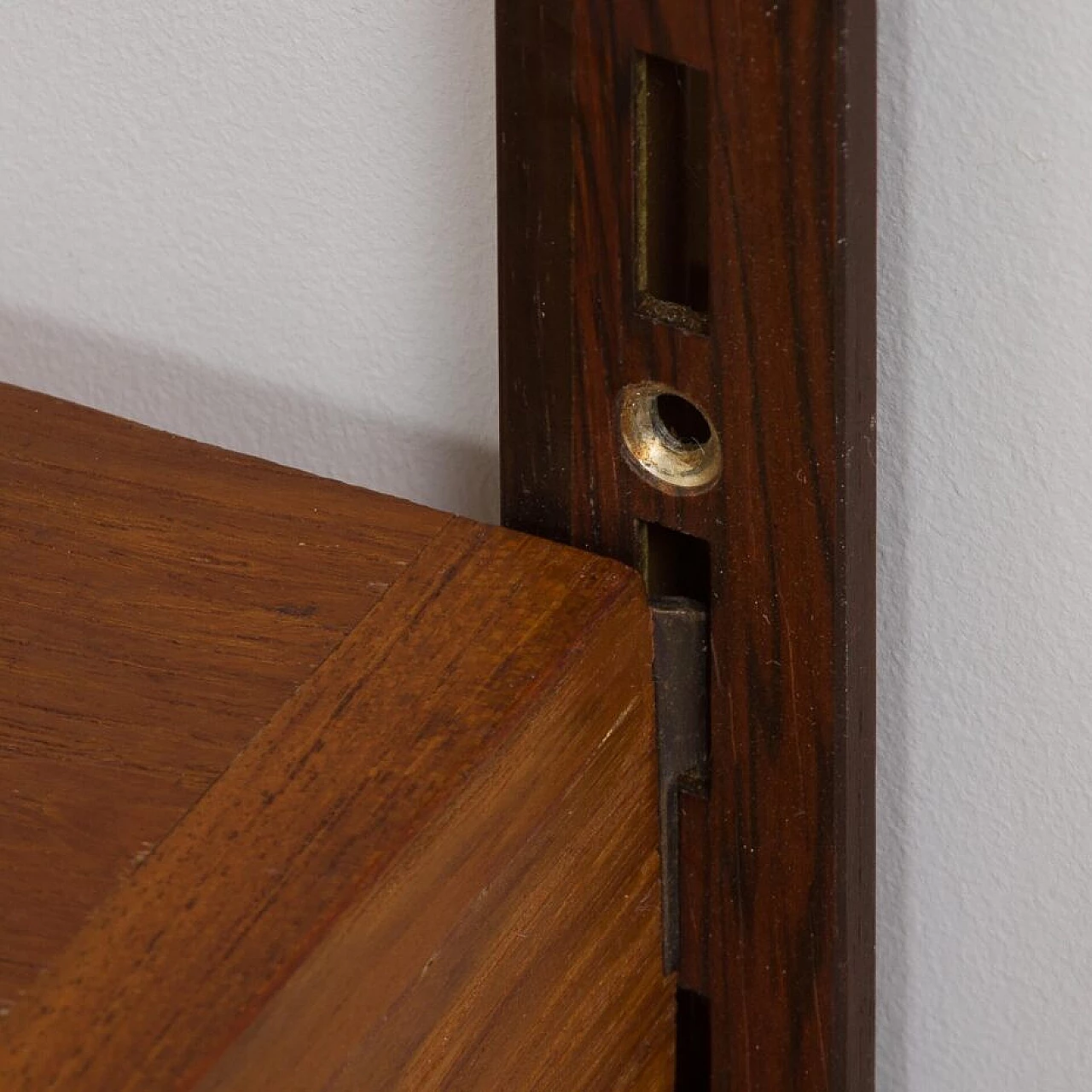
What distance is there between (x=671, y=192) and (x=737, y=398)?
6cm

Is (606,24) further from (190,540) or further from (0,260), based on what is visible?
(0,260)

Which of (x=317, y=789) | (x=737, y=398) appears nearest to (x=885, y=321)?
(x=737, y=398)

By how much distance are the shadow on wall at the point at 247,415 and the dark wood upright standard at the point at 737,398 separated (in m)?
0.07

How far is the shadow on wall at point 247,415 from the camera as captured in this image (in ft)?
2.00

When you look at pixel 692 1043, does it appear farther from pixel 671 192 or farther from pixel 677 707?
pixel 671 192

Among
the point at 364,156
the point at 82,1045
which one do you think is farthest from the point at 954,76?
the point at 82,1045

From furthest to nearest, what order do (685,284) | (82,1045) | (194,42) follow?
(194,42)
(685,284)
(82,1045)

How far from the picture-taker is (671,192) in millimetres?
490

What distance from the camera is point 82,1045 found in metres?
0.39

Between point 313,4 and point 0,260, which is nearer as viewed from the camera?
point 313,4

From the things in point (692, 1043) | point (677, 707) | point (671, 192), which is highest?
point (671, 192)

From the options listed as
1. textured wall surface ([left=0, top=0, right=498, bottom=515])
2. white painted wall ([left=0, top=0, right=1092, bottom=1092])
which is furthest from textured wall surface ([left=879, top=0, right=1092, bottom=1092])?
textured wall surface ([left=0, top=0, right=498, bottom=515])

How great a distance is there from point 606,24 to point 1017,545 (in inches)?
7.5

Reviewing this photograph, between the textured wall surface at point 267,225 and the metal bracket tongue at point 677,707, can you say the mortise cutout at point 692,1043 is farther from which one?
the textured wall surface at point 267,225
